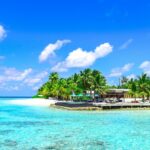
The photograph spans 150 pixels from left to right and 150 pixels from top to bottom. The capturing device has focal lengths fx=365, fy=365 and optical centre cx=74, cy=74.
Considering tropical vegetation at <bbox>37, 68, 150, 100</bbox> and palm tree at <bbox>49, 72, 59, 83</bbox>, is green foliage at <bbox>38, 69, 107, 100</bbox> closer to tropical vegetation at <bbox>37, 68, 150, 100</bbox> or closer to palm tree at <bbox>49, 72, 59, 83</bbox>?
tropical vegetation at <bbox>37, 68, 150, 100</bbox>

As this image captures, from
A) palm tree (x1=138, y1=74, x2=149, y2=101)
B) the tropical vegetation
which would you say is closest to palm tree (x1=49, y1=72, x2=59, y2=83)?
the tropical vegetation

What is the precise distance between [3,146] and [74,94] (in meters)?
92.2

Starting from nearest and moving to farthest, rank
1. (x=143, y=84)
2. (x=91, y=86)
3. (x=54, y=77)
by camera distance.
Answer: (x=143, y=84) → (x=91, y=86) → (x=54, y=77)

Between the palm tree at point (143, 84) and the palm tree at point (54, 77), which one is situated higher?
the palm tree at point (54, 77)

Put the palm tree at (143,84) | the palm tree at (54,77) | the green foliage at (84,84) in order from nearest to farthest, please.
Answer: the palm tree at (143,84) → the green foliage at (84,84) → the palm tree at (54,77)

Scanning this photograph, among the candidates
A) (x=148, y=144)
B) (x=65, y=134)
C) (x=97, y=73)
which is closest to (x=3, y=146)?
(x=65, y=134)

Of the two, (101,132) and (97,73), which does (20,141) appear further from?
(97,73)

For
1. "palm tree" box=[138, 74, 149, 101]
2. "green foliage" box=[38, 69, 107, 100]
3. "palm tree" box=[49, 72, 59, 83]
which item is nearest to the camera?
"palm tree" box=[138, 74, 149, 101]

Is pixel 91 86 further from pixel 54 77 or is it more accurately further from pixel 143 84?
pixel 54 77

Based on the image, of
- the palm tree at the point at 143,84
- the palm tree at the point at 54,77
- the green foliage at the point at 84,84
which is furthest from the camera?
the palm tree at the point at 54,77

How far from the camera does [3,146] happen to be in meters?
25.5

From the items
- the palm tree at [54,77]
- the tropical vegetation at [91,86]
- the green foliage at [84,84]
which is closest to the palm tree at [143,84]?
the tropical vegetation at [91,86]

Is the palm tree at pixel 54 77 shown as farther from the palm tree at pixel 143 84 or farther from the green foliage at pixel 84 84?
the palm tree at pixel 143 84

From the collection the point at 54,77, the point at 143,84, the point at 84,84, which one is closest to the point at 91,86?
the point at 84,84
